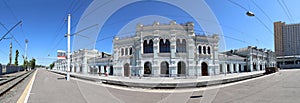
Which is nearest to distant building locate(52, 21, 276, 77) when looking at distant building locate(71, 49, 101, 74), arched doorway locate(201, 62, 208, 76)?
arched doorway locate(201, 62, 208, 76)

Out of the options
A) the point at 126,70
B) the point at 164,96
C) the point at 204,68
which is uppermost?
the point at 204,68

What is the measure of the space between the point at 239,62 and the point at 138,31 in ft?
102

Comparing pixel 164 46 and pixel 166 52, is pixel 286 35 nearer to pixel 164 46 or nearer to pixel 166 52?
pixel 166 52

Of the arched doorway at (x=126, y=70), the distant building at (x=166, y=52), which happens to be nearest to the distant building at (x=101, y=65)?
the distant building at (x=166, y=52)

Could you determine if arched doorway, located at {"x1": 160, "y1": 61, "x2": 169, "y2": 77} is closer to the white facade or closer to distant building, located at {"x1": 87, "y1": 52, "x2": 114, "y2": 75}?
the white facade

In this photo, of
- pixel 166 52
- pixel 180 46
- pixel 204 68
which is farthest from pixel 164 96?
pixel 204 68

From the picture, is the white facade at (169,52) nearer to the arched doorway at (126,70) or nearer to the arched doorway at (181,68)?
the arched doorway at (181,68)

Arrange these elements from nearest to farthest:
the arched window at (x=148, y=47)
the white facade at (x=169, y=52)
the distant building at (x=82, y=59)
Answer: the white facade at (x=169, y=52) → the arched window at (x=148, y=47) → the distant building at (x=82, y=59)

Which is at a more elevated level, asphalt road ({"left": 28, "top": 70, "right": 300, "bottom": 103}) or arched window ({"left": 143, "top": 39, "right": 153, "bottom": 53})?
arched window ({"left": 143, "top": 39, "right": 153, "bottom": 53})

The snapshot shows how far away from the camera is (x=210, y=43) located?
3425 cm

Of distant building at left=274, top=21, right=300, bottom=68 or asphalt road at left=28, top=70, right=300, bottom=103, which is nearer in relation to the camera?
asphalt road at left=28, top=70, right=300, bottom=103

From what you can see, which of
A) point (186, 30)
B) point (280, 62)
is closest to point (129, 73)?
point (186, 30)

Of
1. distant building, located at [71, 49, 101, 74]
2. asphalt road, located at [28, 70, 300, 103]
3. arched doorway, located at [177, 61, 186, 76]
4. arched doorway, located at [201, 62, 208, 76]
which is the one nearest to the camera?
asphalt road, located at [28, 70, 300, 103]

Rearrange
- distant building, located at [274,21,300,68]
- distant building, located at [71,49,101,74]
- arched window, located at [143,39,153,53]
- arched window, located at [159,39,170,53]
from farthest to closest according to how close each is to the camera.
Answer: distant building, located at [71,49,101,74] → arched window, located at [143,39,153,53] → arched window, located at [159,39,170,53] → distant building, located at [274,21,300,68]
